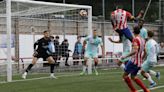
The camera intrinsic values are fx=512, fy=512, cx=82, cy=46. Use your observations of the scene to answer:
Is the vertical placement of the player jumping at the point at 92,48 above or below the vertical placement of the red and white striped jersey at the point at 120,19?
below

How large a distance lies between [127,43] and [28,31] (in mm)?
10878

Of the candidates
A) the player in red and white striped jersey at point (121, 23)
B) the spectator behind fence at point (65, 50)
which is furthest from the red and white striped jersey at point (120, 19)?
the spectator behind fence at point (65, 50)

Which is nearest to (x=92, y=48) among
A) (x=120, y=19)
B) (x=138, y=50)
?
(x=120, y=19)

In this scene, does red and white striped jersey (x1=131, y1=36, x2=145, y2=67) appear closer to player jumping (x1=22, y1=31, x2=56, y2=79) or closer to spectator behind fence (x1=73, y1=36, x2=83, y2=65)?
player jumping (x1=22, y1=31, x2=56, y2=79)

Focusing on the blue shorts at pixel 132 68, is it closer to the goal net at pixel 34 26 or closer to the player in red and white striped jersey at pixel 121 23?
the player in red and white striped jersey at pixel 121 23

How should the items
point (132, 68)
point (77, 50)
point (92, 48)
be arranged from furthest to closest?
point (77, 50)
point (92, 48)
point (132, 68)

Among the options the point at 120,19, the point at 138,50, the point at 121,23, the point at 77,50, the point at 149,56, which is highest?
the point at 120,19

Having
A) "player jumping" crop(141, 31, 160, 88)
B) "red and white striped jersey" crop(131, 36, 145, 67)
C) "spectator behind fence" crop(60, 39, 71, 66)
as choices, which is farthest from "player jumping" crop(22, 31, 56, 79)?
"red and white striped jersey" crop(131, 36, 145, 67)

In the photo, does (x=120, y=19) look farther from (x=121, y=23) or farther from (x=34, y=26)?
(x=34, y=26)

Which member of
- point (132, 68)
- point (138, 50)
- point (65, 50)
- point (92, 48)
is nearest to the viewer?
point (138, 50)

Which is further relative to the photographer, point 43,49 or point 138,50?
point 43,49

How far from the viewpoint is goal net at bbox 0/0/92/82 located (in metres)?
23.3

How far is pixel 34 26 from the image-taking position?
89.8 feet

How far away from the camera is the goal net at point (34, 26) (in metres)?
23.3
